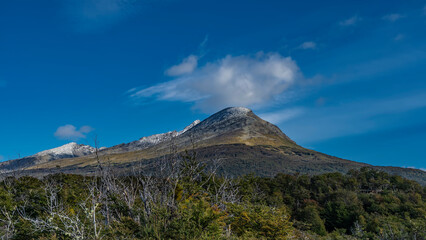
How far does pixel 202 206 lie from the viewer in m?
7.30

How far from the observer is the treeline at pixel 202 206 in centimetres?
735

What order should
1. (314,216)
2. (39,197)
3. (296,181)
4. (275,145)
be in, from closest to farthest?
1. (39,197)
2. (314,216)
3. (296,181)
4. (275,145)

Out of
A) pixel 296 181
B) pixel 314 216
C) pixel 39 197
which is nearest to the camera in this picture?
pixel 39 197

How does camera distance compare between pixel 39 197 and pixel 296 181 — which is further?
pixel 296 181

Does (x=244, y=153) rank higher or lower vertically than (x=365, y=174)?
higher

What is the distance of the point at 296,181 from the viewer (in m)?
49.0

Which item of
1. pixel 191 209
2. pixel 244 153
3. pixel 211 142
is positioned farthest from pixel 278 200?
pixel 211 142

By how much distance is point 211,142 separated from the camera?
19300 cm

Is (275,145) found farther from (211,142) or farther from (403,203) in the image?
(403,203)

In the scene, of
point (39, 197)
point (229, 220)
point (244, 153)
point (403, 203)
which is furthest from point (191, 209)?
point (244, 153)

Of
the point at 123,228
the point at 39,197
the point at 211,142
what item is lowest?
the point at 123,228

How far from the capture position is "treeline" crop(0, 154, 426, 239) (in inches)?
289

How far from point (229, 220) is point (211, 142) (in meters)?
182

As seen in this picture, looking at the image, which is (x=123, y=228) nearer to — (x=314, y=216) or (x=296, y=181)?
(x=314, y=216)
